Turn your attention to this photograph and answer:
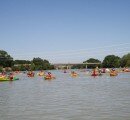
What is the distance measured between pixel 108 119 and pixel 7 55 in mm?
162550

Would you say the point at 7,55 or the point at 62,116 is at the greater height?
the point at 7,55

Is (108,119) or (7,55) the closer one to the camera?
(108,119)

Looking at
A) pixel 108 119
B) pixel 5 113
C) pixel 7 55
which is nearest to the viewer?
pixel 108 119

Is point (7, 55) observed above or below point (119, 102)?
above

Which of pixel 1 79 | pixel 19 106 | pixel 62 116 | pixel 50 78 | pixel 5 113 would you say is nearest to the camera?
pixel 62 116

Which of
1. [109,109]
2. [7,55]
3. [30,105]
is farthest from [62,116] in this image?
[7,55]

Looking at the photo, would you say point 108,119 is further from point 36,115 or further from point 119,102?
point 119,102

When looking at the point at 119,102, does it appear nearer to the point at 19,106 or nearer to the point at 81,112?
the point at 81,112

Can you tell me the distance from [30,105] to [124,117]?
27.6 ft

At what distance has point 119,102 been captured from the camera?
2544 cm

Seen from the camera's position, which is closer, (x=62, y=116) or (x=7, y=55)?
(x=62, y=116)

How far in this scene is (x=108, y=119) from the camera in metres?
18.8

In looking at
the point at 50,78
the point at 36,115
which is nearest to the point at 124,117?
the point at 36,115

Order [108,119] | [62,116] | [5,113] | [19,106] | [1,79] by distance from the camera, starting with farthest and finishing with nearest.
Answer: [1,79] → [19,106] → [5,113] → [62,116] → [108,119]
